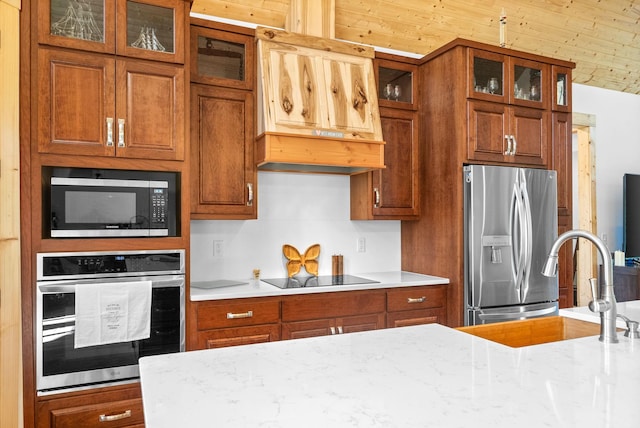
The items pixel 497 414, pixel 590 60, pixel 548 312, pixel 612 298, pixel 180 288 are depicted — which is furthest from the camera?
pixel 590 60

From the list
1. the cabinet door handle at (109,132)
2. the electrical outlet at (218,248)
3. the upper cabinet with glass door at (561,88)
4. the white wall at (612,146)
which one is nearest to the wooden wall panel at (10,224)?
the cabinet door handle at (109,132)

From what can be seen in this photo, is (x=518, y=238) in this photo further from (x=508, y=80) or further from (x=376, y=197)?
(x=508, y=80)

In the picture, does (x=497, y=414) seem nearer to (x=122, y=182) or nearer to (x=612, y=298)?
(x=612, y=298)

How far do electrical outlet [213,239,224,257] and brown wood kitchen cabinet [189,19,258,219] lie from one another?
1.16 ft

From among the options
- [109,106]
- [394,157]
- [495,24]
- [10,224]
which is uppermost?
[495,24]

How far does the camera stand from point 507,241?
3.32 meters

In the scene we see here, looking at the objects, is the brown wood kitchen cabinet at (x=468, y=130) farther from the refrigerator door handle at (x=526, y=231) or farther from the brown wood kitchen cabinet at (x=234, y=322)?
the brown wood kitchen cabinet at (x=234, y=322)

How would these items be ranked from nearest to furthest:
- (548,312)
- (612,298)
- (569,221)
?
(612,298), (548,312), (569,221)

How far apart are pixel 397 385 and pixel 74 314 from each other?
1901mm

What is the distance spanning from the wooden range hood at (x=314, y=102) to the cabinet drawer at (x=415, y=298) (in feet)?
3.02

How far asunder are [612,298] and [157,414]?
1.34 meters

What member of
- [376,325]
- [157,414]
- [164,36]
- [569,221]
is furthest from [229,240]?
[569,221]

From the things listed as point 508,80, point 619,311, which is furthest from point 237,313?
point 508,80

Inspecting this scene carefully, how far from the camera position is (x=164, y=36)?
2596 millimetres
